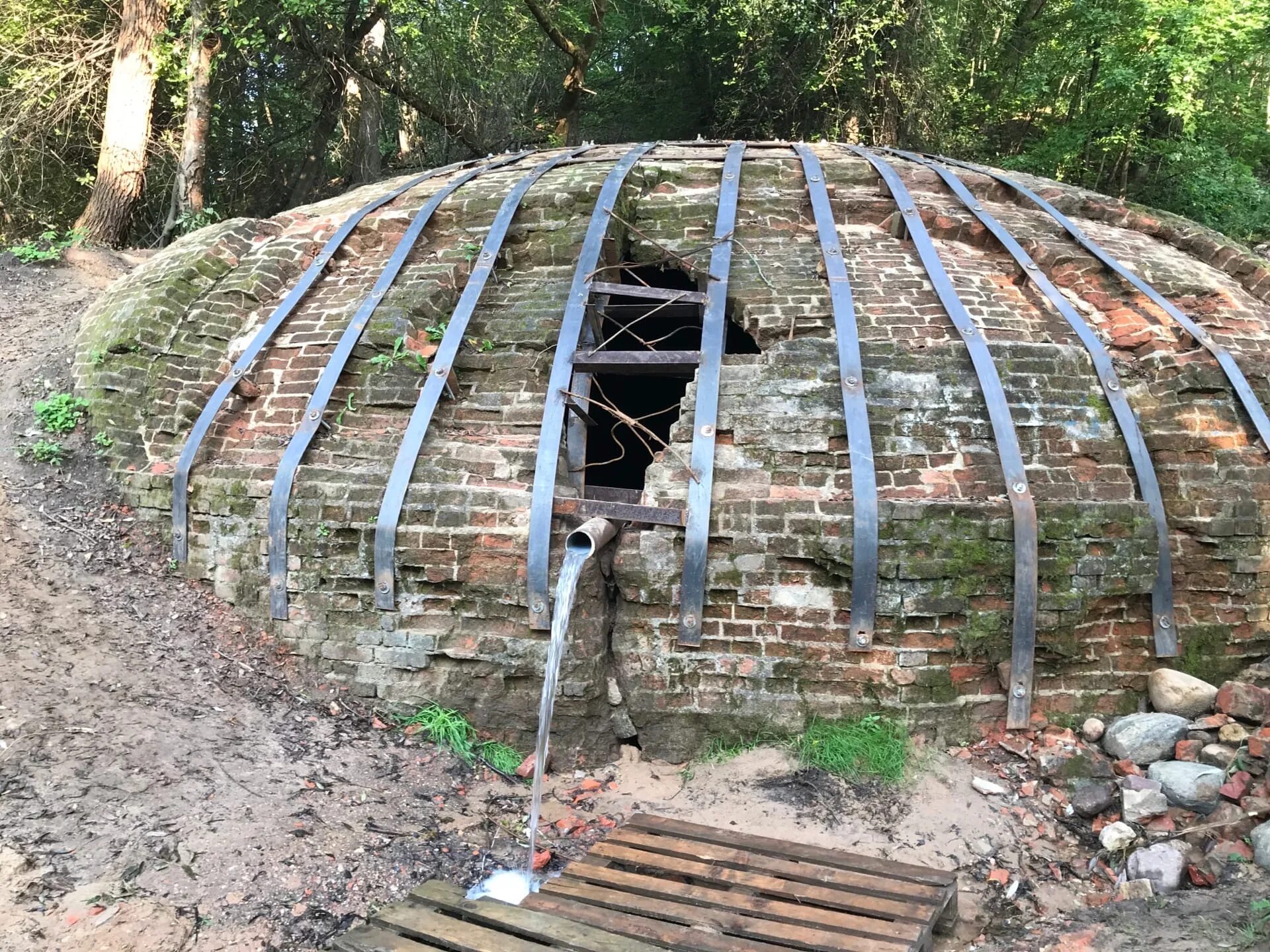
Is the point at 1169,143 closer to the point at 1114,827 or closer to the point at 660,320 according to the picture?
the point at 660,320

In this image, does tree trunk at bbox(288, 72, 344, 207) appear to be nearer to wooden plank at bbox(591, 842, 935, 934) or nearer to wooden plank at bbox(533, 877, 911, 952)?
wooden plank at bbox(591, 842, 935, 934)

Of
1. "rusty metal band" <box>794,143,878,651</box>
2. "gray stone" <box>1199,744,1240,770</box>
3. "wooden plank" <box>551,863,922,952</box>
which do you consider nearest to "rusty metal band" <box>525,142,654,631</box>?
"wooden plank" <box>551,863,922,952</box>

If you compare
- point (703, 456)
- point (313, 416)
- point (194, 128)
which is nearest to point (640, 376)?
point (703, 456)

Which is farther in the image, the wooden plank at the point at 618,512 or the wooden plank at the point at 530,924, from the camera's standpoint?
the wooden plank at the point at 618,512

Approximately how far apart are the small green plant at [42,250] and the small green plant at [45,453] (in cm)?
374

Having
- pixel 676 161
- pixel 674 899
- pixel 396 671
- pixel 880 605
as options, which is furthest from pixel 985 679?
pixel 676 161

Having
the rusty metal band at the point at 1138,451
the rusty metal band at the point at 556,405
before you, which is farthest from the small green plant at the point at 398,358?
the rusty metal band at the point at 1138,451

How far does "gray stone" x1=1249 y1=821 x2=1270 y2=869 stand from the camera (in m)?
3.15

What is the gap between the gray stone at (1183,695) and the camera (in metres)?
4.04

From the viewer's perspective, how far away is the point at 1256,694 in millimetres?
3914

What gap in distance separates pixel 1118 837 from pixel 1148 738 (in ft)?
2.03

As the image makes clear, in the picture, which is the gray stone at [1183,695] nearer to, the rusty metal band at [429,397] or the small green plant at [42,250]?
the rusty metal band at [429,397]

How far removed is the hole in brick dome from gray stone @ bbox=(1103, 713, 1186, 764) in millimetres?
2893

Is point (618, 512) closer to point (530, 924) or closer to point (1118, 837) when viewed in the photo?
point (530, 924)
